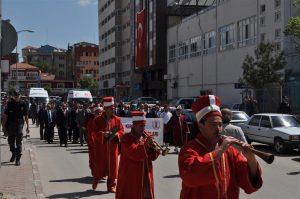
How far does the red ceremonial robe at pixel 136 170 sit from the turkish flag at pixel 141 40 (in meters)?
67.3

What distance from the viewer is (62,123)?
23.1 meters

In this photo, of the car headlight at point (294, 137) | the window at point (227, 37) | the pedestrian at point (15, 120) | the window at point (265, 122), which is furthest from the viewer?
the window at point (227, 37)

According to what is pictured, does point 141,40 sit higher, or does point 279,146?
point 141,40

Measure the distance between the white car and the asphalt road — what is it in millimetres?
494

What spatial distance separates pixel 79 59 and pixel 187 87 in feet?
359

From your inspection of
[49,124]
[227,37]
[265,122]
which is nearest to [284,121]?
[265,122]

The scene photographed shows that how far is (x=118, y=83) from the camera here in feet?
331

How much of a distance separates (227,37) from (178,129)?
104ft

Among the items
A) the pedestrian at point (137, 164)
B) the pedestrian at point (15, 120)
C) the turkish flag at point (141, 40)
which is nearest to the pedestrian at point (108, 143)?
the pedestrian at point (137, 164)

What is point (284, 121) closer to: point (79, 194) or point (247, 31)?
point (79, 194)

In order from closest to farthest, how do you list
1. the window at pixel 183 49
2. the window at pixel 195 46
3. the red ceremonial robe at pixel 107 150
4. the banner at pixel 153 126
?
the red ceremonial robe at pixel 107 150 < the banner at pixel 153 126 < the window at pixel 195 46 < the window at pixel 183 49

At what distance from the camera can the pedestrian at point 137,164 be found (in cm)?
799

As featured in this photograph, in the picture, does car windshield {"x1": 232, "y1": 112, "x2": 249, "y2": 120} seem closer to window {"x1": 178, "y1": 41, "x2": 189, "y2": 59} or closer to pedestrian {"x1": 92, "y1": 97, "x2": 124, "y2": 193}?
pedestrian {"x1": 92, "y1": 97, "x2": 124, "y2": 193}

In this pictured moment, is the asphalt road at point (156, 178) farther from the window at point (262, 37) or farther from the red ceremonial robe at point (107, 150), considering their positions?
the window at point (262, 37)
